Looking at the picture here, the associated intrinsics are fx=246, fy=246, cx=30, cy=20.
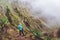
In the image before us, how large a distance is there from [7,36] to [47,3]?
18.8ft

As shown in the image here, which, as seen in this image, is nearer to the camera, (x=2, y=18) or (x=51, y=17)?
(x=2, y=18)

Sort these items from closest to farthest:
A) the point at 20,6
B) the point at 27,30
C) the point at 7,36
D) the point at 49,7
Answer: the point at 7,36
the point at 27,30
the point at 20,6
the point at 49,7

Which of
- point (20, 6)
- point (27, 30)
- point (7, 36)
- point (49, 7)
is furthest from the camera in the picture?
point (49, 7)

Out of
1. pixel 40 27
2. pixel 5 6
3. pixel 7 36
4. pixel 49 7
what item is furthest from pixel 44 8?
pixel 7 36

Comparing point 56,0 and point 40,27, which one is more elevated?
point 56,0

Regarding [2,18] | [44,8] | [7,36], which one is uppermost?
[44,8]

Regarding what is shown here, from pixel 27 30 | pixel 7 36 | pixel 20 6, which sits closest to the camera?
pixel 7 36

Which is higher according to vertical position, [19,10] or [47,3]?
[47,3]

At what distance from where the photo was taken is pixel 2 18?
55.5 ft

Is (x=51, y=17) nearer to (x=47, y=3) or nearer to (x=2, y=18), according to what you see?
(x=47, y=3)

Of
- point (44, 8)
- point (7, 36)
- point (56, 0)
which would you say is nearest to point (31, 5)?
point (44, 8)

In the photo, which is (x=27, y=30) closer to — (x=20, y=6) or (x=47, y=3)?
(x=20, y=6)

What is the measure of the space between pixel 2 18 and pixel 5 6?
1.29 meters

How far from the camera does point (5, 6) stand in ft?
58.5
